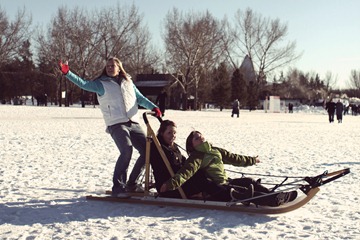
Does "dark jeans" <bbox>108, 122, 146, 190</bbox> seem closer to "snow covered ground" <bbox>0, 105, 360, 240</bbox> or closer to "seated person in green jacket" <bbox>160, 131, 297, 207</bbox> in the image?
"snow covered ground" <bbox>0, 105, 360, 240</bbox>

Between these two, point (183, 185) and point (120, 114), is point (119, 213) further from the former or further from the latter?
point (120, 114)

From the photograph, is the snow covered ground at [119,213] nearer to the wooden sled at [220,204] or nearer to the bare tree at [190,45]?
the wooden sled at [220,204]

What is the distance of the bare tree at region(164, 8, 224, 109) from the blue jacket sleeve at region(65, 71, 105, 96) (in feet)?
148

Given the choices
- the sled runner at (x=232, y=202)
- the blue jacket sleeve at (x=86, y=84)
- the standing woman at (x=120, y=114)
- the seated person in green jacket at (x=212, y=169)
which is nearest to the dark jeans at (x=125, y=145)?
the standing woman at (x=120, y=114)

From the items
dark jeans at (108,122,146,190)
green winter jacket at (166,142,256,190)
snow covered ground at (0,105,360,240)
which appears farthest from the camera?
dark jeans at (108,122,146,190)

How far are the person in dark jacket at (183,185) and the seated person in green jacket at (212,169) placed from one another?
0.09 metres

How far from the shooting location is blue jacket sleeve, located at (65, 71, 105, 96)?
493 centimetres

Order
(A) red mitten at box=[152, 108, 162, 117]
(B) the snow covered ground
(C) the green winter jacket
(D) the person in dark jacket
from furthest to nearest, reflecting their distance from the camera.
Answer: (A) red mitten at box=[152, 108, 162, 117] < (D) the person in dark jacket < (C) the green winter jacket < (B) the snow covered ground

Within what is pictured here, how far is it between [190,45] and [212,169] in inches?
1821

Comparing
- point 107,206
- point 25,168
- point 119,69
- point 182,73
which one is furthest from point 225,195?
point 182,73

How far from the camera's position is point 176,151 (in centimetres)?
528

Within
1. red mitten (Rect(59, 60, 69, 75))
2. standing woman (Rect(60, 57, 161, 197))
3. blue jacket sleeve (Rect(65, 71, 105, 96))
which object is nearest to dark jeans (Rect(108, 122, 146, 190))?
standing woman (Rect(60, 57, 161, 197))

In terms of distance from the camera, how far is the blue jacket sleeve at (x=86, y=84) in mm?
4926

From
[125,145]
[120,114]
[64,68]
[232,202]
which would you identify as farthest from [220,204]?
[64,68]
